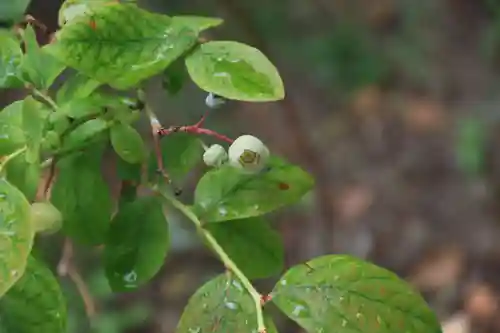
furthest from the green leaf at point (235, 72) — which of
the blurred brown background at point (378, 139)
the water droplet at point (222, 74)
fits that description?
the blurred brown background at point (378, 139)

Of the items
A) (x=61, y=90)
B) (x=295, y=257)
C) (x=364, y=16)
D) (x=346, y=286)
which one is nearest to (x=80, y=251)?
(x=295, y=257)

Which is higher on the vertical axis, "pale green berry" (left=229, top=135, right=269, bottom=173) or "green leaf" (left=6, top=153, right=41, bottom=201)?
"pale green berry" (left=229, top=135, right=269, bottom=173)

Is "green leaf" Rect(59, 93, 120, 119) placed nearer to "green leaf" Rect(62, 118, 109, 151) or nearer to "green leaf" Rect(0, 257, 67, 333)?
"green leaf" Rect(62, 118, 109, 151)

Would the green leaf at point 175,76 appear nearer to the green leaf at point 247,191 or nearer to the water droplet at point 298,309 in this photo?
the green leaf at point 247,191

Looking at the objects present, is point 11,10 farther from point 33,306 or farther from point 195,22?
point 33,306

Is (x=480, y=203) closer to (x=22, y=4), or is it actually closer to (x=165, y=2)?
(x=165, y=2)

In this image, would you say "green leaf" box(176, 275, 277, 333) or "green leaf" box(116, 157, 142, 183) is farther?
"green leaf" box(116, 157, 142, 183)

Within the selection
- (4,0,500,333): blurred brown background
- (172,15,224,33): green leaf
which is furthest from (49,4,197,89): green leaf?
(4,0,500,333): blurred brown background

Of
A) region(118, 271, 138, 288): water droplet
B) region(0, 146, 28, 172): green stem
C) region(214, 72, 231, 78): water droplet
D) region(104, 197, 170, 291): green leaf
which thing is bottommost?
region(118, 271, 138, 288): water droplet

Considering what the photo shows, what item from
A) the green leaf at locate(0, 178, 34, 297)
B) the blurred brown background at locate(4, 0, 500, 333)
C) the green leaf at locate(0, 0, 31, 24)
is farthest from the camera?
the blurred brown background at locate(4, 0, 500, 333)
